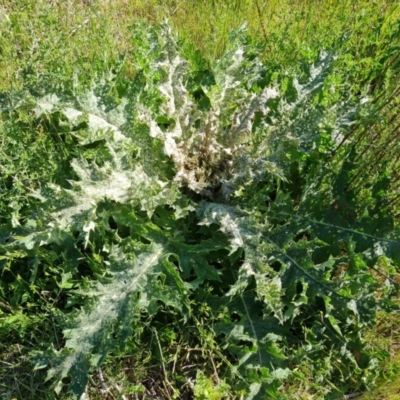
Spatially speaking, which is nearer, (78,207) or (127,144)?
(78,207)

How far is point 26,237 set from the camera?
2.09 metres

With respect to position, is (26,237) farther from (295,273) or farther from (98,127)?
(295,273)

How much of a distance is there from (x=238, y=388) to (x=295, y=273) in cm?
54

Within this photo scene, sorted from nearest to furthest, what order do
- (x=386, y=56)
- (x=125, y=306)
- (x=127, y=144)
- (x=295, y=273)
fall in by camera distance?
(x=125, y=306) < (x=295, y=273) < (x=127, y=144) < (x=386, y=56)

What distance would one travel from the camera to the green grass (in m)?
2.21

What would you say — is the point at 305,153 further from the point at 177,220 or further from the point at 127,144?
the point at 127,144

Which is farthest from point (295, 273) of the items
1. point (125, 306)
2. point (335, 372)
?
point (125, 306)

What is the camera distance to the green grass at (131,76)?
2.21 m

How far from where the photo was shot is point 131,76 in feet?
10.1

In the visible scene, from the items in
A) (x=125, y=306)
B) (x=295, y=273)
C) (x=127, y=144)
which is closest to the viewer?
(x=125, y=306)

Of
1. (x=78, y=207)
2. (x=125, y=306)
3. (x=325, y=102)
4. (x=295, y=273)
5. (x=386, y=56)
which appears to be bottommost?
(x=125, y=306)

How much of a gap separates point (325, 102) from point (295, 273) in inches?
32.7

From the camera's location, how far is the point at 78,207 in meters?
2.13

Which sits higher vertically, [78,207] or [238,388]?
[78,207]
